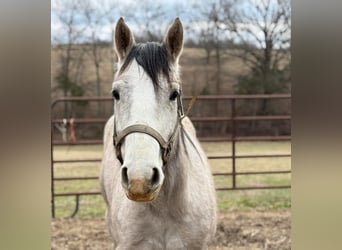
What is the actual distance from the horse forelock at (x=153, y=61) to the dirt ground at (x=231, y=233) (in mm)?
2332

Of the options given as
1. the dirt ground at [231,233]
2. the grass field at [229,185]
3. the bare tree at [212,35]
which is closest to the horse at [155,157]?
the dirt ground at [231,233]

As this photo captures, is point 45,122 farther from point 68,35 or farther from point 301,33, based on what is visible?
point 68,35

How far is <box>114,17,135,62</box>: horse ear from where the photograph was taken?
4.97 ft

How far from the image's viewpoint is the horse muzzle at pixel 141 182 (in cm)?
117

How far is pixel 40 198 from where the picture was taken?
0.54 m

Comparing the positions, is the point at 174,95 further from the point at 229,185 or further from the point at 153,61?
the point at 229,185

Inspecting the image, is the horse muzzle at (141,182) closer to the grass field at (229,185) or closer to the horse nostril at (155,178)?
the horse nostril at (155,178)

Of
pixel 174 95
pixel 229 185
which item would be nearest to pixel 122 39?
pixel 174 95

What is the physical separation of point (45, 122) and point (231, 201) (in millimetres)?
4957

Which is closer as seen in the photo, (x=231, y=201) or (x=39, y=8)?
(x=39, y=8)

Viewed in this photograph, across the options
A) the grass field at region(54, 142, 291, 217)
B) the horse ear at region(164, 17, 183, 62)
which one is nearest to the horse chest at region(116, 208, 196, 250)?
the horse ear at region(164, 17, 183, 62)

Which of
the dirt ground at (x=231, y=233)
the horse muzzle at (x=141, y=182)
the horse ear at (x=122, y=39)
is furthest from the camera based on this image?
the dirt ground at (x=231, y=233)

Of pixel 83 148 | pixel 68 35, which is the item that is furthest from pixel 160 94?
pixel 68 35

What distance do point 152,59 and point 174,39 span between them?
0.17 m
